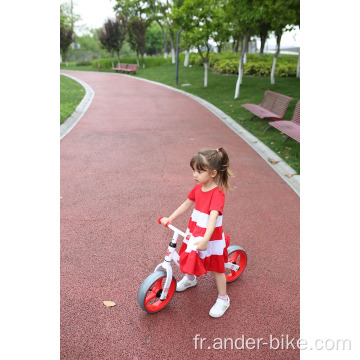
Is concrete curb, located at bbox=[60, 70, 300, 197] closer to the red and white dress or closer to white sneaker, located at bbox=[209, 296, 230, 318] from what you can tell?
white sneaker, located at bbox=[209, 296, 230, 318]

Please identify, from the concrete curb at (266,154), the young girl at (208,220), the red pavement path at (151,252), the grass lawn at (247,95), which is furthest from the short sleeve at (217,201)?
the grass lawn at (247,95)

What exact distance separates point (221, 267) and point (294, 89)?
45.1 feet

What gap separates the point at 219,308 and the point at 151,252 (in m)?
1.08

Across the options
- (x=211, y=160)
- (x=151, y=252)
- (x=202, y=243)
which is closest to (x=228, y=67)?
(x=151, y=252)

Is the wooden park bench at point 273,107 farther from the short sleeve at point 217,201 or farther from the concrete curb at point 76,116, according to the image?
the short sleeve at point 217,201

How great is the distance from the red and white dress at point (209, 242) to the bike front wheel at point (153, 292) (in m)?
0.26

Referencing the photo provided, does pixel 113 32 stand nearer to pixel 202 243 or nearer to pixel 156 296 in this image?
pixel 156 296

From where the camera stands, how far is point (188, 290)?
316cm

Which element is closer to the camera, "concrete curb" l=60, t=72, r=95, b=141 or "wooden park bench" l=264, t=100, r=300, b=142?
"wooden park bench" l=264, t=100, r=300, b=142

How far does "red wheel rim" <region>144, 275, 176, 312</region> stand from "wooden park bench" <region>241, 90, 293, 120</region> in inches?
263

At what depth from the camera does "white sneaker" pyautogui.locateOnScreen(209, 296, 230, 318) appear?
2.81 meters

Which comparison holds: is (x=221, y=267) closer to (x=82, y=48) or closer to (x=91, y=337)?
(x=91, y=337)

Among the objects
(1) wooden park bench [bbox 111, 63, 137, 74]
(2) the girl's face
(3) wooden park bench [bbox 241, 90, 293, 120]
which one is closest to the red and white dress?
(2) the girl's face

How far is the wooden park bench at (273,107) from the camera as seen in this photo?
8711mm
